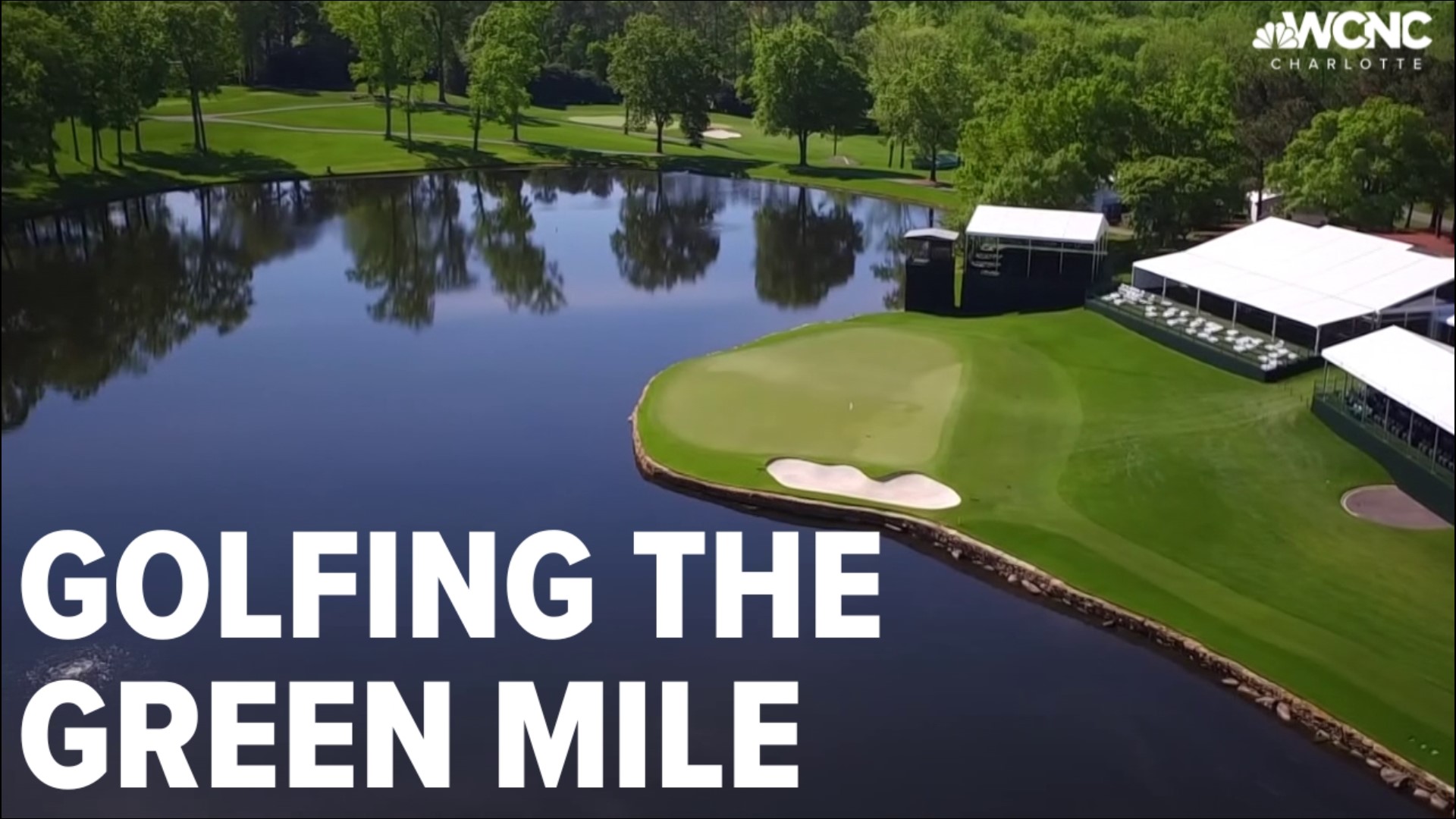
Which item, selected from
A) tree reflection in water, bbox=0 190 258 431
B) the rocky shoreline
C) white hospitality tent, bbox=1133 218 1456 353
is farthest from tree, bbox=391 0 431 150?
the rocky shoreline

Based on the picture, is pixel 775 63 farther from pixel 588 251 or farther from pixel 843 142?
pixel 588 251

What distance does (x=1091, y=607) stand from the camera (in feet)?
76.5

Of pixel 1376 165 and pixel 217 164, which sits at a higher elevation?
pixel 1376 165

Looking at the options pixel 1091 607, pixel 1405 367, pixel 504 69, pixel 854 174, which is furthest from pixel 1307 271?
pixel 504 69

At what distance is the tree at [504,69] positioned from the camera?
79312mm

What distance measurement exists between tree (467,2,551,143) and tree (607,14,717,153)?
5.89 meters

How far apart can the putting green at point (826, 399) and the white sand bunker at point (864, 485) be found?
0.54 meters

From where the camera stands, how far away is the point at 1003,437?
1200 inches

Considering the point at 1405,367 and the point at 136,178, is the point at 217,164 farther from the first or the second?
the point at 1405,367

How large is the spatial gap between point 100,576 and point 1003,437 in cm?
1865

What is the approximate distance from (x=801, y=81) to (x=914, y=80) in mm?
8352

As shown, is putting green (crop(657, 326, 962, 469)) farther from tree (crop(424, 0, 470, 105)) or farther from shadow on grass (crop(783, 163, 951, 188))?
tree (crop(424, 0, 470, 105))

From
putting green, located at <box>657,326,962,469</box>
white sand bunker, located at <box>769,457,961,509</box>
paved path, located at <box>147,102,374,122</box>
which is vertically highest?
paved path, located at <box>147,102,374,122</box>

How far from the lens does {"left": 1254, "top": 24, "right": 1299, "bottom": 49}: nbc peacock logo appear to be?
64225 millimetres
